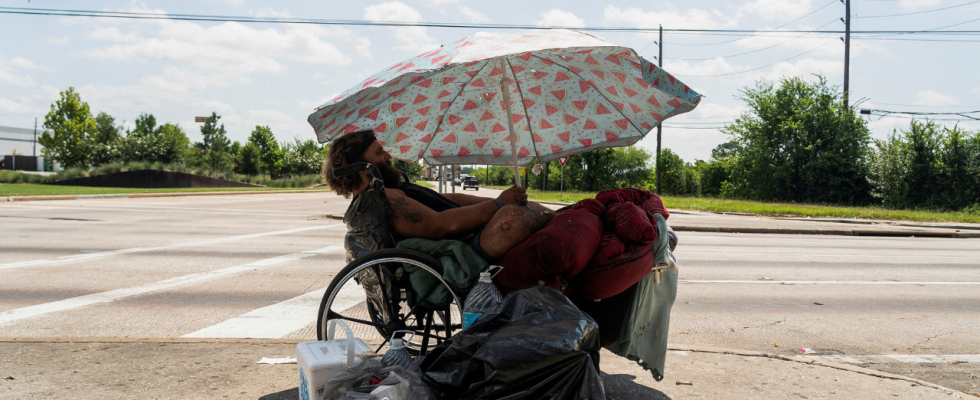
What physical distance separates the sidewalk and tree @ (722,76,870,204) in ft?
110

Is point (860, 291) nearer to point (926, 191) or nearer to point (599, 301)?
point (599, 301)

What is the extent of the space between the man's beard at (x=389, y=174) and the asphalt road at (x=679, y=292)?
1.54 metres

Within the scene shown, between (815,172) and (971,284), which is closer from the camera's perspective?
(971,284)

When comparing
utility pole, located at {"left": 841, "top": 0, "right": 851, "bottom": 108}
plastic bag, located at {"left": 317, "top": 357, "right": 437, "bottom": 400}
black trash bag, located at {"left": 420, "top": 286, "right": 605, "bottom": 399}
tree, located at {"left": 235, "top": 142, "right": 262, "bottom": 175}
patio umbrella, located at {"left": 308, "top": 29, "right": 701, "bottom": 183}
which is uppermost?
utility pole, located at {"left": 841, "top": 0, "right": 851, "bottom": 108}

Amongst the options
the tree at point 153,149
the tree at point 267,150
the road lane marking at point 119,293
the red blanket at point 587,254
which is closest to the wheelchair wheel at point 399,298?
the red blanket at point 587,254

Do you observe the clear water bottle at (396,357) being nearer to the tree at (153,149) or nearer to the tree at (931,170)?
the tree at (931,170)

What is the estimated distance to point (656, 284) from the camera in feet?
9.62

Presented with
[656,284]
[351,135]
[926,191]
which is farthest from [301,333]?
[926,191]

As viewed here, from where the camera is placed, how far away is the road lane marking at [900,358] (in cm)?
392

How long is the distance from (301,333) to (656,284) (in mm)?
2712

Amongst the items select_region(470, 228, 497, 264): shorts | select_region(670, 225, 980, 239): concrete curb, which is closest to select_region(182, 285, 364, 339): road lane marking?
select_region(470, 228, 497, 264): shorts

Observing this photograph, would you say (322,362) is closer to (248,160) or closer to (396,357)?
(396,357)

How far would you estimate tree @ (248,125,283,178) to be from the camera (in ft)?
201

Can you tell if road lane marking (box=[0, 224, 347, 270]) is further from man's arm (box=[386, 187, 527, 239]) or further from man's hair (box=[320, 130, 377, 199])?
man's arm (box=[386, 187, 527, 239])
